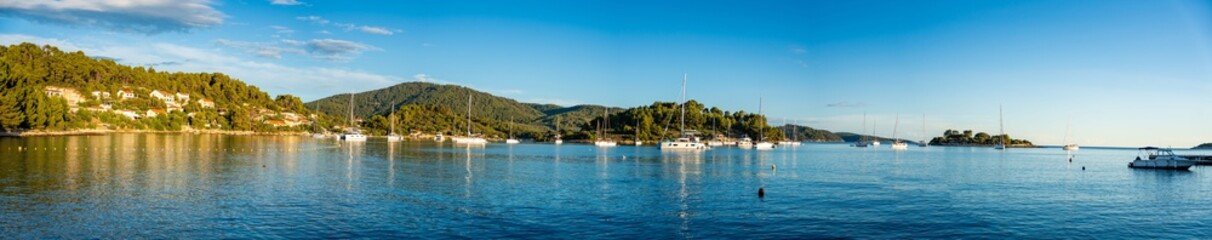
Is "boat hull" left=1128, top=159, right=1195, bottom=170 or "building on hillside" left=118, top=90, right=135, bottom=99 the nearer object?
"boat hull" left=1128, top=159, right=1195, bottom=170

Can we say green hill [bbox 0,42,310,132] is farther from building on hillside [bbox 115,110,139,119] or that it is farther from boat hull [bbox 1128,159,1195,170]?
boat hull [bbox 1128,159,1195,170]

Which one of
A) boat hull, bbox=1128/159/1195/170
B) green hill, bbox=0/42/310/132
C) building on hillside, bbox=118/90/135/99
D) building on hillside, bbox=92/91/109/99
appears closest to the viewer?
boat hull, bbox=1128/159/1195/170

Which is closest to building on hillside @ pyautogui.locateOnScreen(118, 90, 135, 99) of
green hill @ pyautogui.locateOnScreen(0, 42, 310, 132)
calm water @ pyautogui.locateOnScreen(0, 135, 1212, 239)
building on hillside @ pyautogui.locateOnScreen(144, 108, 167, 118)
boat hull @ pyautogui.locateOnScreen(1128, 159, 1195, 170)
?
green hill @ pyautogui.locateOnScreen(0, 42, 310, 132)

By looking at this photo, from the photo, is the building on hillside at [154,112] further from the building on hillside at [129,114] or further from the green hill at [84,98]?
the building on hillside at [129,114]

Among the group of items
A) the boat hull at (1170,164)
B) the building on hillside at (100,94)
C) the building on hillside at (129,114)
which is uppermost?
the building on hillside at (100,94)

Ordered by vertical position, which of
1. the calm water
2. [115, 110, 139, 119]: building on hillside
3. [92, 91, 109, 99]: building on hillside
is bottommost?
the calm water

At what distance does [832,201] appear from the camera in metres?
35.6

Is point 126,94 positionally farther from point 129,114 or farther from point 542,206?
point 542,206

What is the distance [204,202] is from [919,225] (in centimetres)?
2849

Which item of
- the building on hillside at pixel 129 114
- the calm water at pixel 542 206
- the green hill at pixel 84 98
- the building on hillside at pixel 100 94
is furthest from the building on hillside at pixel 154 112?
the calm water at pixel 542 206

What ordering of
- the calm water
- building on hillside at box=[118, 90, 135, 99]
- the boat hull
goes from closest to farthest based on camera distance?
the calm water
the boat hull
building on hillside at box=[118, 90, 135, 99]

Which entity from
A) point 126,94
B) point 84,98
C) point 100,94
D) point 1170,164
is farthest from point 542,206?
point 126,94

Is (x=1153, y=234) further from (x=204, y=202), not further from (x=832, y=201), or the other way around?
(x=204, y=202)

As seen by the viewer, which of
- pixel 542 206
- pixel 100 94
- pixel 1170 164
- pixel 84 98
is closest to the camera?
pixel 542 206
